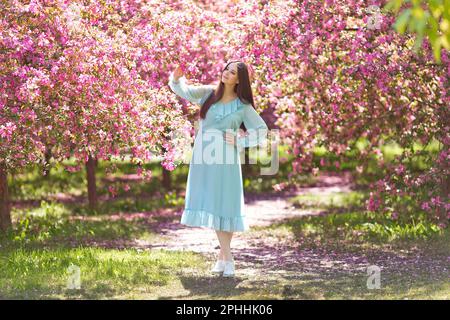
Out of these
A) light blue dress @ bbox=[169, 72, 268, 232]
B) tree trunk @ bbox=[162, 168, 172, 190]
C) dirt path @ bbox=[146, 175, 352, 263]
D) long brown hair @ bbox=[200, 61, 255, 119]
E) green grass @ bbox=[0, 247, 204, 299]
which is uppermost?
long brown hair @ bbox=[200, 61, 255, 119]

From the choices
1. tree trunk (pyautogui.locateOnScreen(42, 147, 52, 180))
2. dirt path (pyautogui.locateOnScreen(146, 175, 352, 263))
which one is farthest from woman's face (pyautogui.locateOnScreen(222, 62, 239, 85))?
dirt path (pyautogui.locateOnScreen(146, 175, 352, 263))

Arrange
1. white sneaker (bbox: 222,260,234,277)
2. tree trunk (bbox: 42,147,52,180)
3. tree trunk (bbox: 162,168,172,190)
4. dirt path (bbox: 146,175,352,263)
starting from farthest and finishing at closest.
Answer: tree trunk (bbox: 162,168,172,190) → dirt path (bbox: 146,175,352,263) → tree trunk (bbox: 42,147,52,180) → white sneaker (bbox: 222,260,234,277)

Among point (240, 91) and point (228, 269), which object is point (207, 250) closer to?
point (228, 269)

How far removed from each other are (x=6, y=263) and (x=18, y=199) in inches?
302

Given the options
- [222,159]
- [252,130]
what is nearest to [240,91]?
[252,130]

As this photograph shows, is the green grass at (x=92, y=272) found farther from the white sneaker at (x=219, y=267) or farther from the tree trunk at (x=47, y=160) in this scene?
the tree trunk at (x=47, y=160)

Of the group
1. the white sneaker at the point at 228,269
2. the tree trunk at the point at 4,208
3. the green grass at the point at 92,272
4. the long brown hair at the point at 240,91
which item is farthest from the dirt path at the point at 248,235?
the long brown hair at the point at 240,91

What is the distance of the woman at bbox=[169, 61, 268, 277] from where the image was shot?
28.1 ft

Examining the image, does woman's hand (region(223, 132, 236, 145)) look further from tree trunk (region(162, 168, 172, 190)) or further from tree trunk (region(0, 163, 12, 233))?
tree trunk (region(162, 168, 172, 190))

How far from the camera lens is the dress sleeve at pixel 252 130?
866cm

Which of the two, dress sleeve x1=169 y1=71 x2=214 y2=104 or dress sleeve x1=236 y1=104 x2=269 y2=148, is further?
dress sleeve x1=169 y1=71 x2=214 y2=104

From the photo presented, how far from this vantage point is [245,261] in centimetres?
1022

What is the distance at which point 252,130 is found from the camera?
28.7 ft

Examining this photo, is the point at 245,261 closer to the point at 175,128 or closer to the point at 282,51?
the point at 175,128
